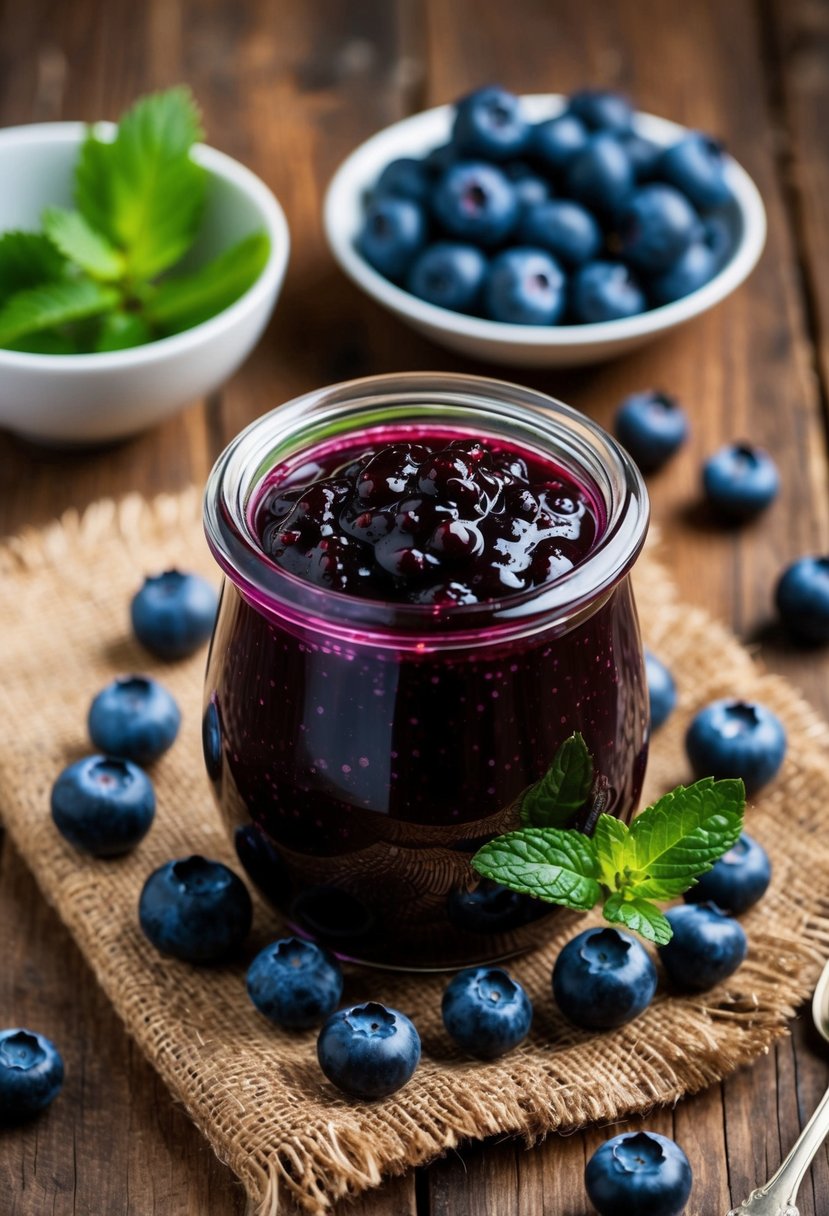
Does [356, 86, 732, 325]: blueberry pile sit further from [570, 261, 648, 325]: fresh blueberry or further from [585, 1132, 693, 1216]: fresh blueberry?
[585, 1132, 693, 1216]: fresh blueberry

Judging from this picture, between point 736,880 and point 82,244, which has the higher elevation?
point 82,244

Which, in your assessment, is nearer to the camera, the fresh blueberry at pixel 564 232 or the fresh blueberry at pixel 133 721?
the fresh blueberry at pixel 133 721

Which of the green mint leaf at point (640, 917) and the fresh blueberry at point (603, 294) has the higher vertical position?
the green mint leaf at point (640, 917)

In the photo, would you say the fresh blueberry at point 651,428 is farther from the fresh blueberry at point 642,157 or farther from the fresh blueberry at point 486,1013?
the fresh blueberry at point 486,1013

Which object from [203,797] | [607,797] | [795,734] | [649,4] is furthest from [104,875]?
[649,4]

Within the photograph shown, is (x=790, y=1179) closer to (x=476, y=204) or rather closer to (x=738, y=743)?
(x=738, y=743)

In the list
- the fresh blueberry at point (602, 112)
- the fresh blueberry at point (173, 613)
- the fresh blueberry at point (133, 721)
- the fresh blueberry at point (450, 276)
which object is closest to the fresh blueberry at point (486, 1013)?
the fresh blueberry at point (133, 721)

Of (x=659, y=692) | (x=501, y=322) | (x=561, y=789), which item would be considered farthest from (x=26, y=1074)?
(x=501, y=322)
